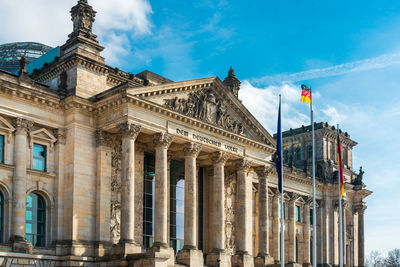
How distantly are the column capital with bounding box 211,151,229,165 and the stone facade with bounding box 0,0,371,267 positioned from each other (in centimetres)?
8

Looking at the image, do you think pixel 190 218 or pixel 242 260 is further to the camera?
pixel 242 260

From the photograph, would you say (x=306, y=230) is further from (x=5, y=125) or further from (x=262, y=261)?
(x=5, y=125)

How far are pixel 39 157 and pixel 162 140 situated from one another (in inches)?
342

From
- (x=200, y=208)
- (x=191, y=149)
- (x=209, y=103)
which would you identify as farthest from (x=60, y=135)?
(x=200, y=208)

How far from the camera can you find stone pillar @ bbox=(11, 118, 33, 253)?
3512cm

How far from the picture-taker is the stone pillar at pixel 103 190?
3853 centimetres

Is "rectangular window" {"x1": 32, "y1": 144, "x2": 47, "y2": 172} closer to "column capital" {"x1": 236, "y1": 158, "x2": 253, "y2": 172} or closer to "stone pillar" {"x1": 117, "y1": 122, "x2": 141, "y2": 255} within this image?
"stone pillar" {"x1": 117, "y1": 122, "x2": 141, "y2": 255}

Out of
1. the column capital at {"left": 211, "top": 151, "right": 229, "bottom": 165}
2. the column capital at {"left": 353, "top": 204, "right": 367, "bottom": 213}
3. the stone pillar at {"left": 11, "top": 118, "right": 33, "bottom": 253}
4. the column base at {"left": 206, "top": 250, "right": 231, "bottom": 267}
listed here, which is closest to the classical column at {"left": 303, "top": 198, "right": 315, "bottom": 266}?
the column capital at {"left": 353, "top": 204, "right": 367, "bottom": 213}

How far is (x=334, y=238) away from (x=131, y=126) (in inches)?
1556

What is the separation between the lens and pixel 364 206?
242 ft

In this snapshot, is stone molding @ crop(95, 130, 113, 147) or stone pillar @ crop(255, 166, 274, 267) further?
stone pillar @ crop(255, 166, 274, 267)

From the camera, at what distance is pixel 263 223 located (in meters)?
49.7

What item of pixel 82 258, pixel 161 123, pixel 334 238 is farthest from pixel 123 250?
pixel 334 238

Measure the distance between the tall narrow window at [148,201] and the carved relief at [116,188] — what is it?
384 cm
